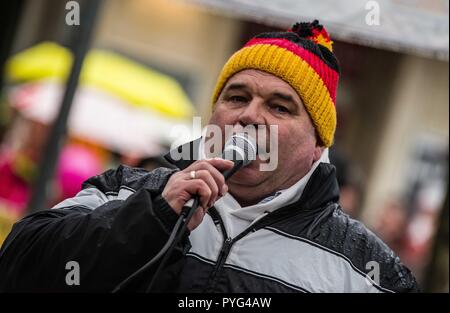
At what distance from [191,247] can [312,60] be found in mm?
766

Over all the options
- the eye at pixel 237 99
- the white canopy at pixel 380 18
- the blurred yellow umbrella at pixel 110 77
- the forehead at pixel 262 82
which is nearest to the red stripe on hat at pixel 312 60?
the forehead at pixel 262 82

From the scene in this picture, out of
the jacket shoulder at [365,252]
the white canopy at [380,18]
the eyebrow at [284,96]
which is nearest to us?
the jacket shoulder at [365,252]

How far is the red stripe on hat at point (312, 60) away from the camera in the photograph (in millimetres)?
3178

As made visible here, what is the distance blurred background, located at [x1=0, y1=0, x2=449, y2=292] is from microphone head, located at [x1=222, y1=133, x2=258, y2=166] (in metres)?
1.71

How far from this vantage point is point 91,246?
256 centimetres

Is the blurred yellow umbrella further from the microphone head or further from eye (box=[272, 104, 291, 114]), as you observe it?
the microphone head

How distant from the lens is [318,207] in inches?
119

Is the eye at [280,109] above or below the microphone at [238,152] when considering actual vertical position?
above

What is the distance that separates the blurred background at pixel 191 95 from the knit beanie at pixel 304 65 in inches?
44.8

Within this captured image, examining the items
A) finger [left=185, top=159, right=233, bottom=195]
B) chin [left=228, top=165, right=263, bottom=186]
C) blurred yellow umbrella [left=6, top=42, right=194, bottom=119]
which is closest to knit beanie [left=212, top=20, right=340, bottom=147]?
chin [left=228, top=165, right=263, bottom=186]

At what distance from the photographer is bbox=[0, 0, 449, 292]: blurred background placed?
4.44 m

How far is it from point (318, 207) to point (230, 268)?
384 mm

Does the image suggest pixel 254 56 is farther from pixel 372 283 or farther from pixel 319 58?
pixel 372 283

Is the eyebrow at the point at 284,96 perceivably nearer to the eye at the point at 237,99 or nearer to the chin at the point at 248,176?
the eye at the point at 237,99
